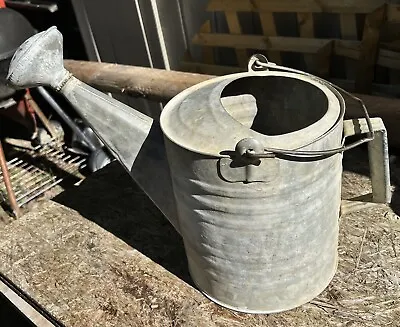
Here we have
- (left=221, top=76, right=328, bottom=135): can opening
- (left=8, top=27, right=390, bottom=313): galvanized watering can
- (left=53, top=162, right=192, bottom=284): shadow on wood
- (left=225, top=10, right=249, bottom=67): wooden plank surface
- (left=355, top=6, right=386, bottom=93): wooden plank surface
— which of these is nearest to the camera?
(left=8, top=27, right=390, bottom=313): galvanized watering can

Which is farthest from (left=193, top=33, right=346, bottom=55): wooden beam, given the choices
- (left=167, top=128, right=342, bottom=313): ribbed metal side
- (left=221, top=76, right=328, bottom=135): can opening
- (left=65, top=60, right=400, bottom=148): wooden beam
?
(left=167, top=128, right=342, bottom=313): ribbed metal side

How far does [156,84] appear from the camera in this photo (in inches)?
61.1

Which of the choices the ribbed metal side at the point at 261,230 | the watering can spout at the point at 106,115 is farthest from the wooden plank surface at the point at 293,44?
the watering can spout at the point at 106,115

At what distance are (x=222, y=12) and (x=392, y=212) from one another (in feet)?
3.68

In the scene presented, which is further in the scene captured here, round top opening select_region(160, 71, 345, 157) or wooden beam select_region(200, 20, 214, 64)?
wooden beam select_region(200, 20, 214, 64)

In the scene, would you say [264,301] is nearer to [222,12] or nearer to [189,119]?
[189,119]

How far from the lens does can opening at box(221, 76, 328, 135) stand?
0.98 metres

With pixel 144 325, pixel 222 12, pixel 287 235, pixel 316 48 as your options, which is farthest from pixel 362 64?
pixel 144 325

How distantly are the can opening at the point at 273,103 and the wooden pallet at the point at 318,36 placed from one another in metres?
0.75

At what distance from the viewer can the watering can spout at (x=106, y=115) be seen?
0.91 m

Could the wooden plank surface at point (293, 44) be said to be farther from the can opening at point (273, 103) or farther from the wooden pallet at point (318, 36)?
the can opening at point (273, 103)

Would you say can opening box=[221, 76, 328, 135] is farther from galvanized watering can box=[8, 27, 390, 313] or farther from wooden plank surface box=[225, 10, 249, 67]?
wooden plank surface box=[225, 10, 249, 67]

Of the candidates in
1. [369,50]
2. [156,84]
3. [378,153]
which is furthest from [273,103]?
[369,50]

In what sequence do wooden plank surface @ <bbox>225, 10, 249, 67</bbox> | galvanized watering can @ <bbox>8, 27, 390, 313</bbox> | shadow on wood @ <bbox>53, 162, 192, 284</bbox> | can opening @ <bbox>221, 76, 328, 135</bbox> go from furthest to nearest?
wooden plank surface @ <bbox>225, 10, 249, 67</bbox>
shadow on wood @ <bbox>53, 162, 192, 284</bbox>
can opening @ <bbox>221, 76, 328, 135</bbox>
galvanized watering can @ <bbox>8, 27, 390, 313</bbox>
